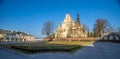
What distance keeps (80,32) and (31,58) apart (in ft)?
234

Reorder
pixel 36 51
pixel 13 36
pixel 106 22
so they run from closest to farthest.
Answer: pixel 36 51
pixel 106 22
pixel 13 36

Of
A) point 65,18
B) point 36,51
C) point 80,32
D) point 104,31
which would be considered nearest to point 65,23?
point 65,18

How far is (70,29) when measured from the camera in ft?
266

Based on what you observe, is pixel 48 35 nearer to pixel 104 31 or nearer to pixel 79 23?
pixel 79 23

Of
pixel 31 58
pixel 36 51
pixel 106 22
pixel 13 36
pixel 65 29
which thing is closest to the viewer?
pixel 31 58

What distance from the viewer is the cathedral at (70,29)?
261 feet

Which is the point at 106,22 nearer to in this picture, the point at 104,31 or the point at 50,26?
the point at 104,31

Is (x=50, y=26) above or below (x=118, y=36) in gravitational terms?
above

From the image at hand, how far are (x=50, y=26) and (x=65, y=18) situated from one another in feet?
72.7

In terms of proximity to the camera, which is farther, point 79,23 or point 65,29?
point 65,29

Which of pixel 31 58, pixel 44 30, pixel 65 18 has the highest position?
pixel 65 18

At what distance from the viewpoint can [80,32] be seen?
272 ft

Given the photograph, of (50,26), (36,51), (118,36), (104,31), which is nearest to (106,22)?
(104,31)

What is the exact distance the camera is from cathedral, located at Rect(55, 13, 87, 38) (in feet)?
261
